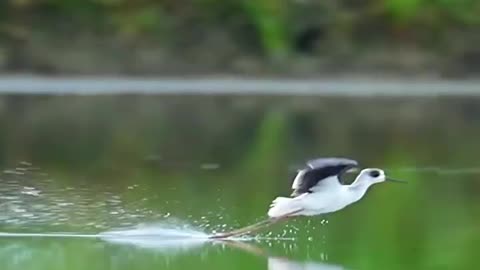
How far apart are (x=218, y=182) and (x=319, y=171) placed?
167 inches

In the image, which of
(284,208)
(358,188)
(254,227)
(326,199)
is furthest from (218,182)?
(326,199)

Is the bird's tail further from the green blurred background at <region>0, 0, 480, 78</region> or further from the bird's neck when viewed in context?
the green blurred background at <region>0, 0, 480, 78</region>

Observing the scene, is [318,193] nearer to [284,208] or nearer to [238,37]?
[284,208]

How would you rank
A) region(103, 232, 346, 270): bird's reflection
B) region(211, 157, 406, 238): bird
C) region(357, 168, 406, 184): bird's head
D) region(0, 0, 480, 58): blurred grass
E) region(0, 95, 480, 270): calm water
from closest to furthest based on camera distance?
1. region(103, 232, 346, 270): bird's reflection
2. region(0, 95, 480, 270): calm water
3. region(211, 157, 406, 238): bird
4. region(357, 168, 406, 184): bird's head
5. region(0, 0, 480, 58): blurred grass

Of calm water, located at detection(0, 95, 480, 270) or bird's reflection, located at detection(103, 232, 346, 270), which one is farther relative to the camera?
calm water, located at detection(0, 95, 480, 270)

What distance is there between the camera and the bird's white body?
11414mm

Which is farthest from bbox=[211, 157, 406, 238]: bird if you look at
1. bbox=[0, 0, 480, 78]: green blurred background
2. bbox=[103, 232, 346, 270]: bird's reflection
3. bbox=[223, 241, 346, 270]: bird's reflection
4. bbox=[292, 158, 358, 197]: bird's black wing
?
bbox=[0, 0, 480, 78]: green blurred background

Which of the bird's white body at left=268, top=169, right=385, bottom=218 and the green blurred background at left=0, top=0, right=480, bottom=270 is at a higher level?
the green blurred background at left=0, top=0, right=480, bottom=270

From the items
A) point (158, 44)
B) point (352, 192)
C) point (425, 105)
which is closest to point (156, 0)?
point (158, 44)

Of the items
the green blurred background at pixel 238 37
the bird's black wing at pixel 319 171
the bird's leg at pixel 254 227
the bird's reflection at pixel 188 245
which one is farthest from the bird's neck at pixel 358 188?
the green blurred background at pixel 238 37

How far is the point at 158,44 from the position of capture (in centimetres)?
3042

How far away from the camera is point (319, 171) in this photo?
11.3 meters

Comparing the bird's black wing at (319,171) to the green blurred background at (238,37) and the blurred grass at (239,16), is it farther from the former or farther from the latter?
the blurred grass at (239,16)

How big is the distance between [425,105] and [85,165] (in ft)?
33.8
